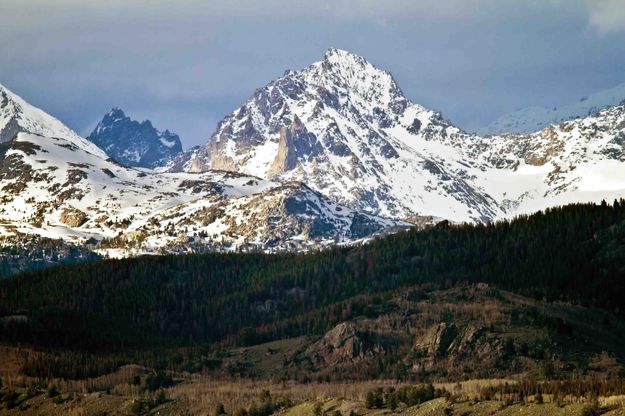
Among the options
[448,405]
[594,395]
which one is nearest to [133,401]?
[448,405]

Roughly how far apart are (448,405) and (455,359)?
2744 inches

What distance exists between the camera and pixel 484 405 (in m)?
125

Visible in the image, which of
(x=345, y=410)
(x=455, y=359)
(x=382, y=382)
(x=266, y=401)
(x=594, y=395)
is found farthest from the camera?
(x=455, y=359)

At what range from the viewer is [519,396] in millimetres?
127438

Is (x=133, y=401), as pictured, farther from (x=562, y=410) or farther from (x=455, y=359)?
(x=562, y=410)

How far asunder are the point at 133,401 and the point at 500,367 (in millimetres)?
67429

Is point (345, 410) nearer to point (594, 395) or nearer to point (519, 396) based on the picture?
point (519, 396)

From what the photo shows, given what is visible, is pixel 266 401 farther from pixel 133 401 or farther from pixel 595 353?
pixel 595 353

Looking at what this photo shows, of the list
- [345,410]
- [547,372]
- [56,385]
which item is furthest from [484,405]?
[56,385]

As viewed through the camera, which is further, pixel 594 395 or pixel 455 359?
pixel 455 359

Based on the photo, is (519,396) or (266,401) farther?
(266,401)

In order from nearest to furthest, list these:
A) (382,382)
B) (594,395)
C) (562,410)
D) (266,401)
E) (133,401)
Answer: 1. (562,410)
2. (594,395)
3. (266,401)
4. (133,401)
5. (382,382)

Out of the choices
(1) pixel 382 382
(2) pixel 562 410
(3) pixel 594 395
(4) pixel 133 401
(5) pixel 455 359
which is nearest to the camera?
(2) pixel 562 410

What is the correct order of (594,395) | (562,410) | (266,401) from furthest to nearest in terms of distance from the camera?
(266,401) < (594,395) < (562,410)
